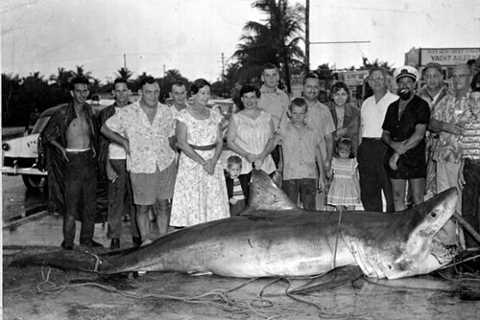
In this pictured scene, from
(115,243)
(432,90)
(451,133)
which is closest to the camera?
(451,133)

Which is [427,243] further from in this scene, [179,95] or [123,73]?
[123,73]

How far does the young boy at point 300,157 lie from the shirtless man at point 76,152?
7.68 feet

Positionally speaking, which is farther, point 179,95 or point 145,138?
point 179,95

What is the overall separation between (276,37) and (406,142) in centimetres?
3517

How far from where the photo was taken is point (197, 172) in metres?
7.53

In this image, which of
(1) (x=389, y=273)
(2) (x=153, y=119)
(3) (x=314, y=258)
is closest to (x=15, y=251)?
(2) (x=153, y=119)

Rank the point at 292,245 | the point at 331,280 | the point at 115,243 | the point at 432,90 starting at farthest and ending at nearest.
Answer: the point at 432,90, the point at 115,243, the point at 292,245, the point at 331,280

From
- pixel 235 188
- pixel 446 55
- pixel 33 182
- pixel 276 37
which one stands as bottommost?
pixel 33 182

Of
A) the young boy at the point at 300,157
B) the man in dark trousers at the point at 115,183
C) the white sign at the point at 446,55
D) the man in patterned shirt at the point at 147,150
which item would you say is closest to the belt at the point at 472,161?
the young boy at the point at 300,157

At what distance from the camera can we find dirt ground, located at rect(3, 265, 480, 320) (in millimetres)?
5398

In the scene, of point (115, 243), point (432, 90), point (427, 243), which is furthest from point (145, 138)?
point (432, 90)

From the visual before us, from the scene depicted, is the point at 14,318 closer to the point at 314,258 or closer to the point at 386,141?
the point at 314,258

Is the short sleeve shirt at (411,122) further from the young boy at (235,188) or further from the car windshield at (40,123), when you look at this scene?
the car windshield at (40,123)

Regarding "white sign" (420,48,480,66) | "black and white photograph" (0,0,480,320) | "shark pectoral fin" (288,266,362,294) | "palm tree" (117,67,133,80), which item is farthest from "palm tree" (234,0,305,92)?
"shark pectoral fin" (288,266,362,294)
